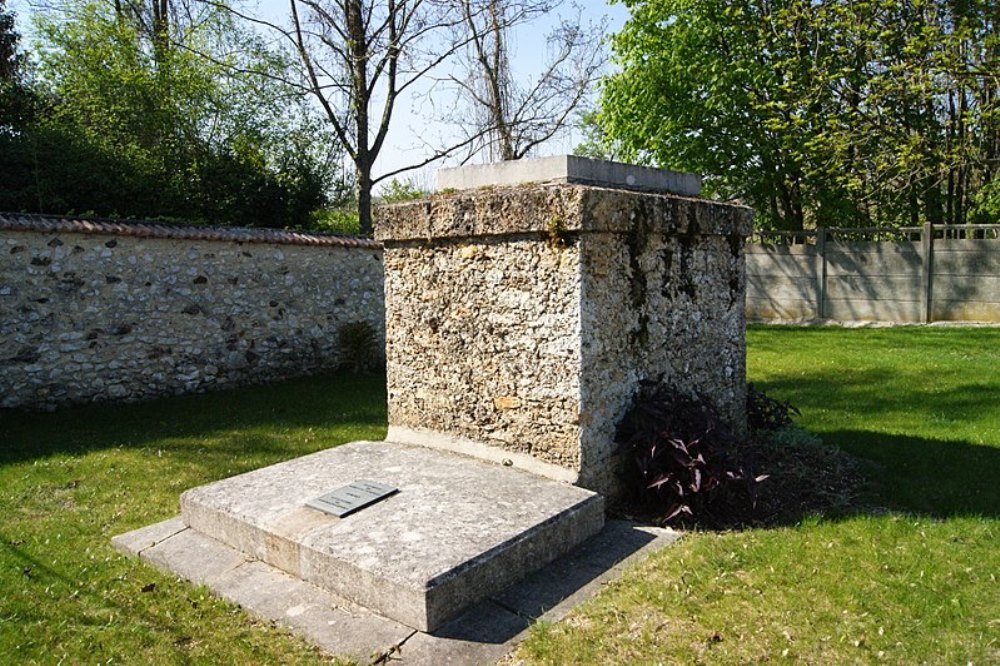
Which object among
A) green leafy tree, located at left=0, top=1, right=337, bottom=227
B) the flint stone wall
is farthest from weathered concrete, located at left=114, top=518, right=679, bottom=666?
green leafy tree, located at left=0, top=1, right=337, bottom=227

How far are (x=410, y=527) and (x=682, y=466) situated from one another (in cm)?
167

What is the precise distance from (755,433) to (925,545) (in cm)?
208

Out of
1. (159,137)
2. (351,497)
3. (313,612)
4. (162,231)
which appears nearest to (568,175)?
(351,497)

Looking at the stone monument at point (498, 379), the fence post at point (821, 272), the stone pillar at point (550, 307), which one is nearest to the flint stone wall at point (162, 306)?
the stone monument at point (498, 379)

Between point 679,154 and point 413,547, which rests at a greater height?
point 679,154

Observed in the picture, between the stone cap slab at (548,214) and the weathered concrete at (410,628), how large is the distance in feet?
5.76

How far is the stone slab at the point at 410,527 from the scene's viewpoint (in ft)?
9.93

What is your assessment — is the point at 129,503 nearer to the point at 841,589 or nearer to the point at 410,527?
the point at 410,527

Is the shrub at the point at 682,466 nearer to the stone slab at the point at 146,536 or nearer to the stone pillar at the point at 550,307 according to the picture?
the stone pillar at the point at 550,307

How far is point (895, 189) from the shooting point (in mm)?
14984

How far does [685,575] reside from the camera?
11.0 feet

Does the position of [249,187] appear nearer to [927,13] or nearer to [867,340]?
[867,340]

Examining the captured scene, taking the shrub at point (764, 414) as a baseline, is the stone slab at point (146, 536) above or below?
below

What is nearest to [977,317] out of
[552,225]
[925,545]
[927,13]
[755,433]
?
[927,13]
